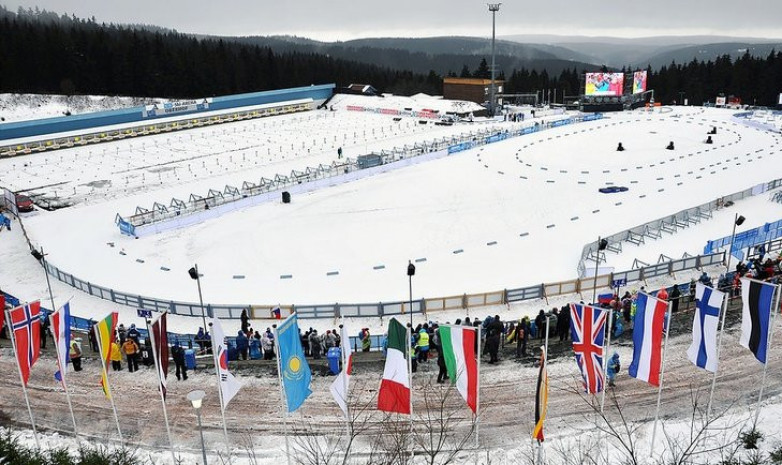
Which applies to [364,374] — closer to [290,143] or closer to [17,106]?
[290,143]

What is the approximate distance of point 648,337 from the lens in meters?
10.7

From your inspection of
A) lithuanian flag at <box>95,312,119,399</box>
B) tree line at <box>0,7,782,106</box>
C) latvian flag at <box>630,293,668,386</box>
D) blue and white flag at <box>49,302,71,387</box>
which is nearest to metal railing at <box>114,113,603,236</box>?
blue and white flag at <box>49,302,71,387</box>

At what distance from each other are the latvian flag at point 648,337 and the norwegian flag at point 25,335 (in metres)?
11.7

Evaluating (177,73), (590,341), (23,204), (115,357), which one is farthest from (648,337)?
(177,73)

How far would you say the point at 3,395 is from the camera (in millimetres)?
14383

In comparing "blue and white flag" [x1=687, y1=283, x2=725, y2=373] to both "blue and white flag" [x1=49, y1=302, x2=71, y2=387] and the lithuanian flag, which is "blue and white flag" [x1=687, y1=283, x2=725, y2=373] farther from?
"blue and white flag" [x1=49, y1=302, x2=71, y2=387]

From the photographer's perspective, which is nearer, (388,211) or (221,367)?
(221,367)

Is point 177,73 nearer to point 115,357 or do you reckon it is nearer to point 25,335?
point 115,357

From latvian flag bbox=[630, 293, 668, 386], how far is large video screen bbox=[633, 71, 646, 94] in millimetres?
66147

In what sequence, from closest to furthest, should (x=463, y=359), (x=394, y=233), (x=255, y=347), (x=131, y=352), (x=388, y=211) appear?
(x=463, y=359) → (x=131, y=352) → (x=255, y=347) → (x=394, y=233) → (x=388, y=211)

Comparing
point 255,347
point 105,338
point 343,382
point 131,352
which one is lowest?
point 255,347

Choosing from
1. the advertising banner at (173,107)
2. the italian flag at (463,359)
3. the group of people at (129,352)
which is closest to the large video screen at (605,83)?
the advertising banner at (173,107)

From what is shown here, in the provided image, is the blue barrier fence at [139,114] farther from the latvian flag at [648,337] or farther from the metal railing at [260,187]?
the latvian flag at [648,337]

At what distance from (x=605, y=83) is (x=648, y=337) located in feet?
207
